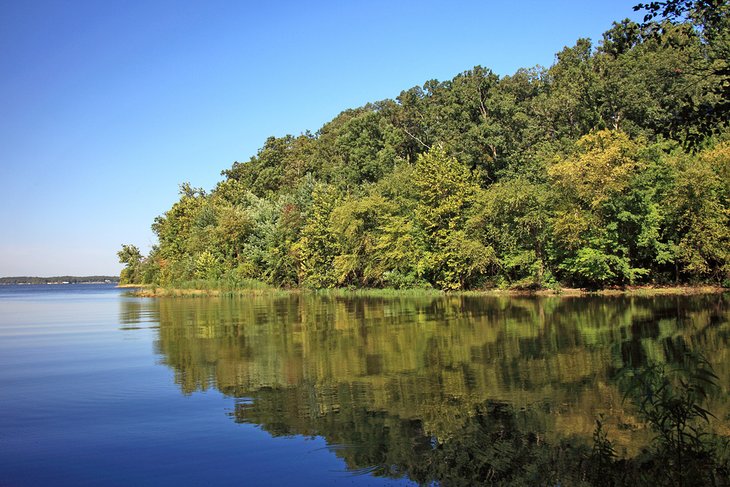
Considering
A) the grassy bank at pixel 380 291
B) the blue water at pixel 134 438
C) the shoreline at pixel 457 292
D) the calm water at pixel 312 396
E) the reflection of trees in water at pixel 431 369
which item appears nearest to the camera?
the blue water at pixel 134 438

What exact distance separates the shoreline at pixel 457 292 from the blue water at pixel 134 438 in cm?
4001

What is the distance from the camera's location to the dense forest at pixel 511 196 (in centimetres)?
4822

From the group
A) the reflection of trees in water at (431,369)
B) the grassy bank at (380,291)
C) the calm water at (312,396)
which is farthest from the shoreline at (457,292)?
the calm water at (312,396)

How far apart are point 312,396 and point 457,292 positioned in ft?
150

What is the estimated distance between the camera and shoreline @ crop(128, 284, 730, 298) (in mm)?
47125

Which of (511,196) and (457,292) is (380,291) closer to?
(457,292)

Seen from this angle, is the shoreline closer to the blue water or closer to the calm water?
the calm water

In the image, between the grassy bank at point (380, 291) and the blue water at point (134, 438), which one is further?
the grassy bank at point (380, 291)

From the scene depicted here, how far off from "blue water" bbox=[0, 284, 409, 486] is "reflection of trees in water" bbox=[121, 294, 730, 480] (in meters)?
0.67

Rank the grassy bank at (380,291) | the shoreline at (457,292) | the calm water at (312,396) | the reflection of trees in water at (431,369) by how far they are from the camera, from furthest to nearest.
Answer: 1. the grassy bank at (380,291)
2. the shoreline at (457,292)
3. the reflection of trees in water at (431,369)
4. the calm water at (312,396)

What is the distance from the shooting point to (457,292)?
59.5 metres

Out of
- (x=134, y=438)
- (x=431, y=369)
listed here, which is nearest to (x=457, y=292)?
(x=431, y=369)

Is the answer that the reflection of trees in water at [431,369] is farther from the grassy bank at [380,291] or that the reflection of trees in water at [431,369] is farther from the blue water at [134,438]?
the grassy bank at [380,291]

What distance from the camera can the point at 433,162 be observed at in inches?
2512
